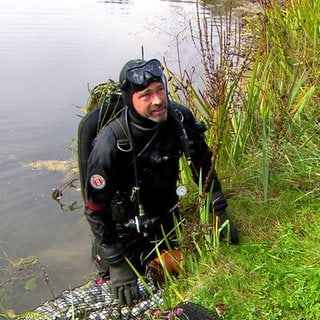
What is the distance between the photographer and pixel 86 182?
8.93 ft

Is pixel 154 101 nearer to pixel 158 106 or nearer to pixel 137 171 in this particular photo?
pixel 158 106

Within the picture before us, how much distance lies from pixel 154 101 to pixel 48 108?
4.74 metres

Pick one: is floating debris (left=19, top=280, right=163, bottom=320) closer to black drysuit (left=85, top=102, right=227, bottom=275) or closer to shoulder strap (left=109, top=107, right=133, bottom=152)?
black drysuit (left=85, top=102, right=227, bottom=275)

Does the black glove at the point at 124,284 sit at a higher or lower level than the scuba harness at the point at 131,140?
lower

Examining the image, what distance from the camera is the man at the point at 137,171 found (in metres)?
2.56

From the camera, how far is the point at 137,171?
2.74 m

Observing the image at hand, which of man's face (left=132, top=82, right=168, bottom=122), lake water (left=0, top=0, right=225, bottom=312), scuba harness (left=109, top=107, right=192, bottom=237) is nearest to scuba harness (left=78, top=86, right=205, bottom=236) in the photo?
scuba harness (left=109, top=107, right=192, bottom=237)

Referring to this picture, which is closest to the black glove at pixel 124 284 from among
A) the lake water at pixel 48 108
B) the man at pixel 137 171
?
the man at pixel 137 171

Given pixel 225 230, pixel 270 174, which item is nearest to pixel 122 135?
pixel 225 230

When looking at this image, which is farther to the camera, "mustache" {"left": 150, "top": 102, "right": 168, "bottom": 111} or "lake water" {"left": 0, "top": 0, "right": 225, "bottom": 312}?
"lake water" {"left": 0, "top": 0, "right": 225, "bottom": 312}

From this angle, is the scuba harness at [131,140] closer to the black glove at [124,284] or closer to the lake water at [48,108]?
the black glove at [124,284]

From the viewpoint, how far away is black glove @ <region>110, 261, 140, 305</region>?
277 cm

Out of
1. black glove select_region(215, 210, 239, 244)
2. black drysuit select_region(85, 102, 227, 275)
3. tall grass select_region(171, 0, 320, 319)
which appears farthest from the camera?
black glove select_region(215, 210, 239, 244)

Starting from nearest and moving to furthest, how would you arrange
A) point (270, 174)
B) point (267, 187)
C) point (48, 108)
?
point (267, 187), point (270, 174), point (48, 108)
